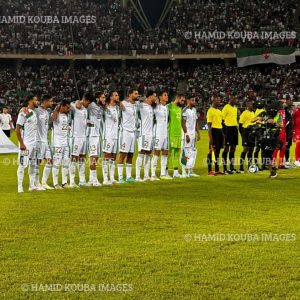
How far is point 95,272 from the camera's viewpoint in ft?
27.3

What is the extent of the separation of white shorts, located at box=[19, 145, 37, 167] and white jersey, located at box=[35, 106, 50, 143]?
0.30 meters

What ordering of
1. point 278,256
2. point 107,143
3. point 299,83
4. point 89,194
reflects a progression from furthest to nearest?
point 299,83
point 107,143
point 89,194
point 278,256

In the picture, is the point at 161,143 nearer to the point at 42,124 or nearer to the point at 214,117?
the point at 214,117

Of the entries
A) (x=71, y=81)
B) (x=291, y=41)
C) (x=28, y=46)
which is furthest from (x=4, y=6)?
(x=291, y=41)

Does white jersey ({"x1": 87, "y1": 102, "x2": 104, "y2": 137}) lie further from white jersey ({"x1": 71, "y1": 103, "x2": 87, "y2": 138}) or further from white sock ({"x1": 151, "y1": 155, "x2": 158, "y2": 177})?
white sock ({"x1": 151, "y1": 155, "x2": 158, "y2": 177})

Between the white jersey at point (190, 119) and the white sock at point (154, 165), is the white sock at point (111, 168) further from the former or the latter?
the white jersey at point (190, 119)

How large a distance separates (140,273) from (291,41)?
5329 centimetres

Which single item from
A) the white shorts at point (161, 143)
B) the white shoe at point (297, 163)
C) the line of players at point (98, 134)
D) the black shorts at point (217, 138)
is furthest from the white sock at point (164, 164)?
the white shoe at point (297, 163)

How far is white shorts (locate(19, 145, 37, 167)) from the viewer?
15.8 metres

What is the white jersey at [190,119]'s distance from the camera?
19.7 m

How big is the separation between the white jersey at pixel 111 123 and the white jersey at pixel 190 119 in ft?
8.38

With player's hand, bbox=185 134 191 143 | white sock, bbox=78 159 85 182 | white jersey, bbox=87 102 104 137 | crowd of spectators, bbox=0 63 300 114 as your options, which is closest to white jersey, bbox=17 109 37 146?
white sock, bbox=78 159 85 182

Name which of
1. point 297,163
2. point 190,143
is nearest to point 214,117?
point 190,143

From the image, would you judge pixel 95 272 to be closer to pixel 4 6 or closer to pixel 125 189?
pixel 125 189
